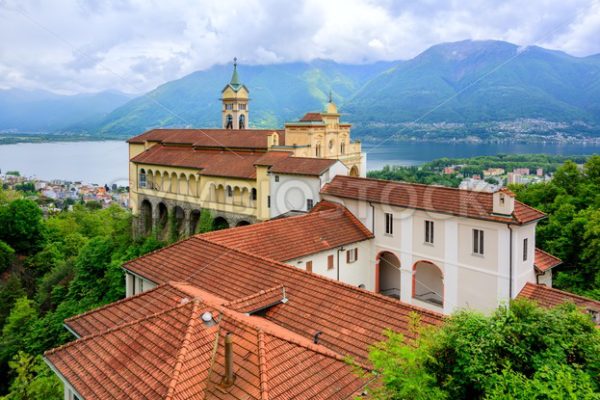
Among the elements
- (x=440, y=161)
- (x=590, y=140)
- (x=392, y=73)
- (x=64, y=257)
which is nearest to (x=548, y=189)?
(x=440, y=161)

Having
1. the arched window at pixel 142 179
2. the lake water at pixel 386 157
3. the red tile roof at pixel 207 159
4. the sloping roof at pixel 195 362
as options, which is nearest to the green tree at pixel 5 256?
the lake water at pixel 386 157

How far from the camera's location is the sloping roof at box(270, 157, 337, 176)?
25.7m

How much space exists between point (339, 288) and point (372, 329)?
6.86ft

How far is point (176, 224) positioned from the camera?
1556 inches

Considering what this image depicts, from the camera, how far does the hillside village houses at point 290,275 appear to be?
8336 millimetres

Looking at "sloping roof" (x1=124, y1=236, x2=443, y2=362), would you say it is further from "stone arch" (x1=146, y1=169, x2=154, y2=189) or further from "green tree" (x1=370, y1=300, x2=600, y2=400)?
"stone arch" (x1=146, y1=169, x2=154, y2=189)

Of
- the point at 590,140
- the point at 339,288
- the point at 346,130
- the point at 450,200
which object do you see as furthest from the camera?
the point at 590,140

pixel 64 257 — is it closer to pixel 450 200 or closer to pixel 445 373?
pixel 450 200

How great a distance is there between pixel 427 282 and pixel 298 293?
11.4 m

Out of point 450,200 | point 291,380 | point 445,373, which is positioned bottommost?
point 291,380

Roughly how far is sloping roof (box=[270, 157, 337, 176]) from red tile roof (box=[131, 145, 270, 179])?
266 cm

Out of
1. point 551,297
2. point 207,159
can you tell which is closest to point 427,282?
point 551,297

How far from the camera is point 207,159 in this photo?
120 ft

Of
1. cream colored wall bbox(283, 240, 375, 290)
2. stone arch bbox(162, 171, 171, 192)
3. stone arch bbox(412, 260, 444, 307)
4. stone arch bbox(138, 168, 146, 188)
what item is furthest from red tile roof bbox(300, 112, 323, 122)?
stone arch bbox(412, 260, 444, 307)
